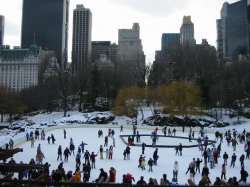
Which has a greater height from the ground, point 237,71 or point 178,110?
point 237,71

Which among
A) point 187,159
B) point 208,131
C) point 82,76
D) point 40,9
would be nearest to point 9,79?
point 40,9

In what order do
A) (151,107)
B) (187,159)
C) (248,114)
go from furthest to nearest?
(151,107), (248,114), (187,159)

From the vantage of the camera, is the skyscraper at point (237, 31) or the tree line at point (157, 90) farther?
the skyscraper at point (237, 31)

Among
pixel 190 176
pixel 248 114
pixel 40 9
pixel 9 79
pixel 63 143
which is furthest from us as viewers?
pixel 40 9

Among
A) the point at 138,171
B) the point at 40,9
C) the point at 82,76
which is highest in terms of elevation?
the point at 40,9

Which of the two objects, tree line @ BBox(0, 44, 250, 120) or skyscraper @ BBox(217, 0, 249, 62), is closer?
tree line @ BBox(0, 44, 250, 120)

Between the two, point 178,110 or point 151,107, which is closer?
point 178,110

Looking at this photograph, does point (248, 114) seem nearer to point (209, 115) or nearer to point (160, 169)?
point (209, 115)

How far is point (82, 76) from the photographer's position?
76250 mm

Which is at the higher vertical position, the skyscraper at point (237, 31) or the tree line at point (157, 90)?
the skyscraper at point (237, 31)

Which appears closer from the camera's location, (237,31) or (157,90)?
(157,90)

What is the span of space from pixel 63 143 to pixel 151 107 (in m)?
37.3

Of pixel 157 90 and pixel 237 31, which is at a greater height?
pixel 237 31

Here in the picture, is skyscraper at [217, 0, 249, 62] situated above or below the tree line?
above
